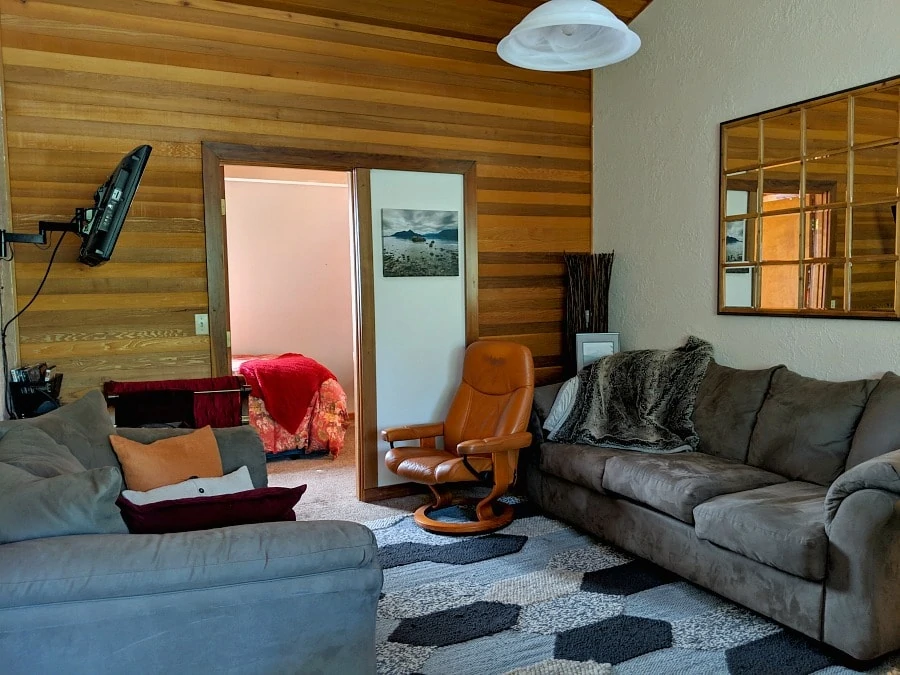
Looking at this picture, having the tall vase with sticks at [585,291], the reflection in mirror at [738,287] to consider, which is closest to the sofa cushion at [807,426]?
the reflection in mirror at [738,287]

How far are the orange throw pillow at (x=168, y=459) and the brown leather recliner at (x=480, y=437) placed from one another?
1.24 metres

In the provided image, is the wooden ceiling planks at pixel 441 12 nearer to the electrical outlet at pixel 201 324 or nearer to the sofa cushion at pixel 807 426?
the electrical outlet at pixel 201 324

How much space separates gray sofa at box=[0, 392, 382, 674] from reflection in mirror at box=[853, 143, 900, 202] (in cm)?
275

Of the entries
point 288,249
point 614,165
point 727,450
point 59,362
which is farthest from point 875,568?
point 288,249

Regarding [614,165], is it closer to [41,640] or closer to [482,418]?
[482,418]

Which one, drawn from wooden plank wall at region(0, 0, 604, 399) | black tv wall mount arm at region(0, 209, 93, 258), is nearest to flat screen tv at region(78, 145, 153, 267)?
black tv wall mount arm at region(0, 209, 93, 258)

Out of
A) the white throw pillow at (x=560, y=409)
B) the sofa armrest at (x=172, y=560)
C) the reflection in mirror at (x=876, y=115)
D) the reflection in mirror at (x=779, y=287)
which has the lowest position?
the white throw pillow at (x=560, y=409)

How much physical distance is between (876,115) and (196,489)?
3171 millimetres

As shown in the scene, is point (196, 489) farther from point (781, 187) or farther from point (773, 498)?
point (781, 187)

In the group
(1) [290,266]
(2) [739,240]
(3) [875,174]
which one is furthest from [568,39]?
(1) [290,266]

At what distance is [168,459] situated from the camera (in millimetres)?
2459

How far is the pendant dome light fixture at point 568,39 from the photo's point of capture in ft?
7.75

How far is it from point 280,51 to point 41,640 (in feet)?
11.0

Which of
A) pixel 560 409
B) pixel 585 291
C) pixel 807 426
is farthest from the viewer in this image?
pixel 585 291
